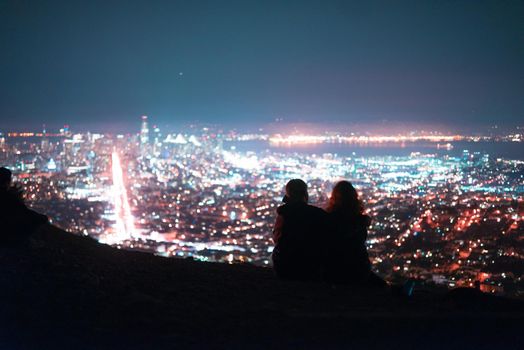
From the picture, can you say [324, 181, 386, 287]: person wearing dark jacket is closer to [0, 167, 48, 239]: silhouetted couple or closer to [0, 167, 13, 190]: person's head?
[0, 167, 48, 239]: silhouetted couple

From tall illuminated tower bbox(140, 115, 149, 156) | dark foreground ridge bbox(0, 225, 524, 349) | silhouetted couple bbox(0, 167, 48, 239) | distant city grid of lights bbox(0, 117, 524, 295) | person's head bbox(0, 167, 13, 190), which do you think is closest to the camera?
dark foreground ridge bbox(0, 225, 524, 349)

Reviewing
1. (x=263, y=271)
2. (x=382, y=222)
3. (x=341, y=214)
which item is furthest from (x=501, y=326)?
(x=382, y=222)

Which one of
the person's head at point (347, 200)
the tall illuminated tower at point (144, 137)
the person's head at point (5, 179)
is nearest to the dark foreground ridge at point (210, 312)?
the person's head at point (5, 179)

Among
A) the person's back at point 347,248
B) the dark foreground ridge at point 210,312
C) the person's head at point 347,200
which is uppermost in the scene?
the person's head at point 347,200

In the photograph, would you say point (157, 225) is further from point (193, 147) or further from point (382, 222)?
point (193, 147)

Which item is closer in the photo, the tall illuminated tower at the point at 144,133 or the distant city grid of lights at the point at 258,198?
the distant city grid of lights at the point at 258,198

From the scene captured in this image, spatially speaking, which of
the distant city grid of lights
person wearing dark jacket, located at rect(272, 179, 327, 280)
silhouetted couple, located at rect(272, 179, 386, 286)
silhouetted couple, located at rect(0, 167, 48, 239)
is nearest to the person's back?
silhouetted couple, located at rect(272, 179, 386, 286)

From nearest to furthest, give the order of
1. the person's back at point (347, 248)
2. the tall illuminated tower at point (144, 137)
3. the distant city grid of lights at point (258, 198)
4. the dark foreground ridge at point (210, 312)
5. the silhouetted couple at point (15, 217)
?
the dark foreground ridge at point (210, 312) → the person's back at point (347, 248) → the silhouetted couple at point (15, 217) → the distant city grid of lights at point (258, 198) → the tall illuminated tower at point (144, 137)

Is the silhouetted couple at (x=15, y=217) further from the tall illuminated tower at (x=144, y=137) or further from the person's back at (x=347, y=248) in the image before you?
the tall illuminated tower at (x=144, y=137)
